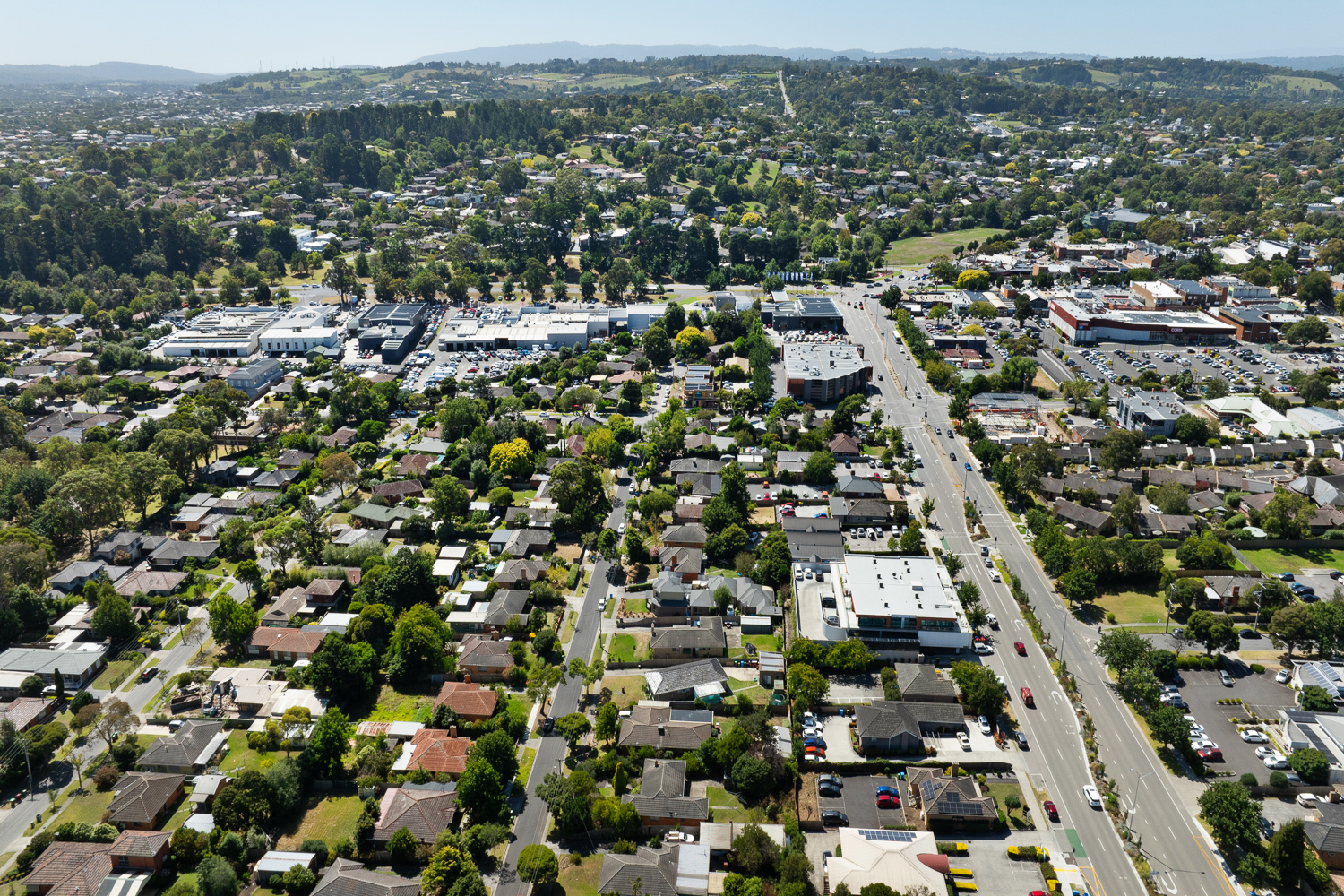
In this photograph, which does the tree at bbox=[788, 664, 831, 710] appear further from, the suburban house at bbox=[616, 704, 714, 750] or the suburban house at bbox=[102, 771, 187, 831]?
the suburban house at bbox=[102, 771, 187, 831]

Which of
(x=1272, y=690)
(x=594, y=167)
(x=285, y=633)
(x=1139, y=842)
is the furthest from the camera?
(x=594, y=167)

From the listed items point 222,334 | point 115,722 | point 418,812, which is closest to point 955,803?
point 418,812

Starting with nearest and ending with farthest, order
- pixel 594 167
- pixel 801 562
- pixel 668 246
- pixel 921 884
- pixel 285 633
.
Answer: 1. pixel 921 884
2. pixel 285 633
3. pixel 801 562
4. pixel 668 246
5. pixel 594 167

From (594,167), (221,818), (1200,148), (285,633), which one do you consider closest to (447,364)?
(285,633)

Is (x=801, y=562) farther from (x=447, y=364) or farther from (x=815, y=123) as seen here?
(x=815, y=123)

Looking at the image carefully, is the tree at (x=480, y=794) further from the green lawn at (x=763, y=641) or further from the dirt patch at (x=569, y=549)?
the dirt patch at (x=569, y=549)
